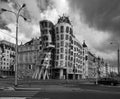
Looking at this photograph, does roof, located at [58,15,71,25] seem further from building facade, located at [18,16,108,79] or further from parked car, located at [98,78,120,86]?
parked car, located at [98,78,120,86]

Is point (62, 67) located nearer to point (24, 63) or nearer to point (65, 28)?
point (65, 28)

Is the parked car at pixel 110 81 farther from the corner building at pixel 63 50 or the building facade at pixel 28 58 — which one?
the building facade at pixel 28 58

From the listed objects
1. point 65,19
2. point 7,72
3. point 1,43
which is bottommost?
point 7,72

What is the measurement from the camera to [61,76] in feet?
244

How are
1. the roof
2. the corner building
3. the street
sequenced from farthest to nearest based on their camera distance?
the roof
the corner building
the street

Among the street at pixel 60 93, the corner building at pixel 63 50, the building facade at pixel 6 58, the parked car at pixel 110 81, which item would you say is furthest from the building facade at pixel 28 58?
the street at pixel 60 93

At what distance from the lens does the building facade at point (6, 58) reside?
338ft

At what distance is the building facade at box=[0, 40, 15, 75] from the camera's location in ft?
338

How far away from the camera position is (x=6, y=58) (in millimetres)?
109125

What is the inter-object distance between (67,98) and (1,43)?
102981mm

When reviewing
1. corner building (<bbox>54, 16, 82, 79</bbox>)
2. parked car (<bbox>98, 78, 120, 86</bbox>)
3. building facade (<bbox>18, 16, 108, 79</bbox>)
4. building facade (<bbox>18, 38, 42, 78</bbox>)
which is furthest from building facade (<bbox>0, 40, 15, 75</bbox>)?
parked car (<bbox>98, 78, 120, 86</bbox>)

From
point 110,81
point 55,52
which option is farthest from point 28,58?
point 110,81

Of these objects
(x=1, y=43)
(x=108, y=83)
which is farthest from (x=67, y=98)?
(x=1, y=43)

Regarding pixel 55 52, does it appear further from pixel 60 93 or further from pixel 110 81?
pixel 60 93
